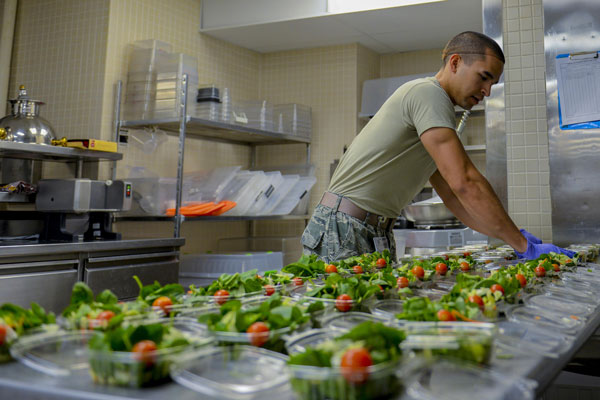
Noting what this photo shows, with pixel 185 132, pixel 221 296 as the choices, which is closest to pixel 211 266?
pixel 185 132

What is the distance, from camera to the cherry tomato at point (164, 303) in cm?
84

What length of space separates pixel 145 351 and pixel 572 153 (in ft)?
7.96

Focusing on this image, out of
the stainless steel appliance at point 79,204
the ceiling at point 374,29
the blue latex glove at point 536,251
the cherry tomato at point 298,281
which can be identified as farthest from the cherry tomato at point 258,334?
the ceiling at point 374,29

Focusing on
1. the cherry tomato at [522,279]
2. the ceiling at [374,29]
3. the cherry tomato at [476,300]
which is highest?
→ the ceiling at [374,29]

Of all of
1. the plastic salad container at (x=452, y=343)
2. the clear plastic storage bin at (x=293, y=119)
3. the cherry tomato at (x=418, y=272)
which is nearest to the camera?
the plastic salad container at (x=452, y=343)

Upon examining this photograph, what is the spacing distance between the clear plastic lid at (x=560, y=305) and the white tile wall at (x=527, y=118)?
5.30ft

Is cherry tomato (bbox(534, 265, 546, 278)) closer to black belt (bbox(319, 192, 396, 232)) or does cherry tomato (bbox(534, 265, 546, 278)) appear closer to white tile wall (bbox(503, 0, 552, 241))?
black belt (bbox(319, 192, 396, 232))

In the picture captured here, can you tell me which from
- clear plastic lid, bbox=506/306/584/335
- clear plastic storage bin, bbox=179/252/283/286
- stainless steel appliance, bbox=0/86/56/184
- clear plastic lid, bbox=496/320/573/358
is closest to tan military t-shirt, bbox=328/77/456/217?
clear plastic lid, bbox=506/306/584/335

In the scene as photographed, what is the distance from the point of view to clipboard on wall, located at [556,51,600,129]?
99.2 inches

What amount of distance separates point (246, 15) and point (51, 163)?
175cm

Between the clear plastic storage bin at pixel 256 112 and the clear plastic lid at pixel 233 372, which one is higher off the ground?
the clear plastic storage bin at pixel 256 112

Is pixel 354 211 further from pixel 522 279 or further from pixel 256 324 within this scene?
pixel 256 324

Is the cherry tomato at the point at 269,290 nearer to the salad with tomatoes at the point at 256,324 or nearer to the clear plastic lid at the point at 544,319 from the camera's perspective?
the salad with tomatoes at the point at 256,324

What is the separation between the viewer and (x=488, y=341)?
68 cm
